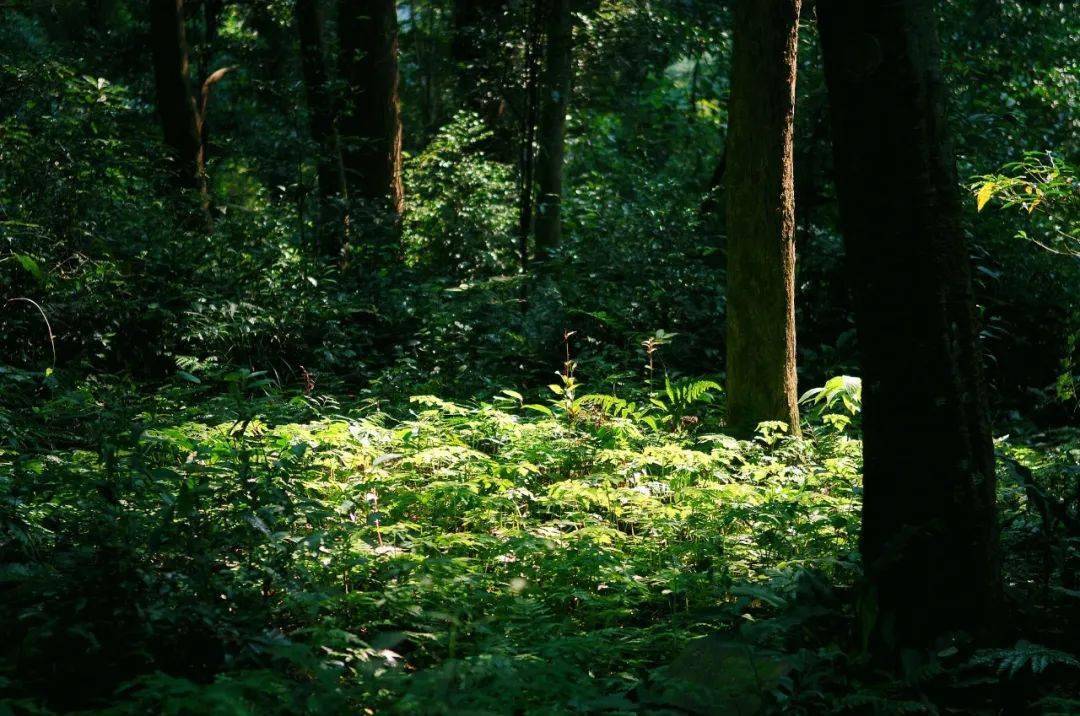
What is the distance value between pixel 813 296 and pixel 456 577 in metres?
6.99

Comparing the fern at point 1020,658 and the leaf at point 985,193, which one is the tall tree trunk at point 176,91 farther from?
the fern at point 1020,658

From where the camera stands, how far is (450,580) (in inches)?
157

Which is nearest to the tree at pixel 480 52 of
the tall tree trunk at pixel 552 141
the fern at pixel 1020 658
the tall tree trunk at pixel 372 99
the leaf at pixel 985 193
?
the tall tree trunk at pixel 552 141

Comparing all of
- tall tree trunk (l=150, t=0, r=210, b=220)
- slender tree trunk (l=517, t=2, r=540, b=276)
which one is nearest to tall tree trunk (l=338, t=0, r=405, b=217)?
slender tree trunk (l=517, t=2, r=540, b=276)

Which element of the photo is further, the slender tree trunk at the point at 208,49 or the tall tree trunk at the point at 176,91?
the slender tree trunk at the point at 208,49

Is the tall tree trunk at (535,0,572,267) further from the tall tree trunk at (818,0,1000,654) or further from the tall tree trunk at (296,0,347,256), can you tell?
the tall tree trunk at (818,0,1000,654)

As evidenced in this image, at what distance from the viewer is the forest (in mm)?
3287

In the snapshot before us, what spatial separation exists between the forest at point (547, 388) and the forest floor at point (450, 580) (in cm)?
2

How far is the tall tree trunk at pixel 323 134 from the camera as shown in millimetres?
12102

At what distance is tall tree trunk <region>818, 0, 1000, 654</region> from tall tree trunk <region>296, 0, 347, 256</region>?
9.36m

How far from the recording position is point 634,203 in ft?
39.6

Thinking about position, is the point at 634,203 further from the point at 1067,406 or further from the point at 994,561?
the point at 994,561

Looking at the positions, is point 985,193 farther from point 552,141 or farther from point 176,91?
point 552,141

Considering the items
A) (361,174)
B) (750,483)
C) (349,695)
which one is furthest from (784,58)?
(361,174)
